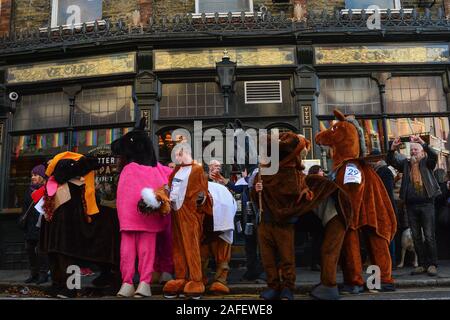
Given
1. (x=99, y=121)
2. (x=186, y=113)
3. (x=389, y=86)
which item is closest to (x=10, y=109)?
(x=99, y=121)

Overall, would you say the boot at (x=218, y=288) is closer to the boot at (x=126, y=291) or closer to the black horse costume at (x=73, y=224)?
the boot at (x=126, y=291)

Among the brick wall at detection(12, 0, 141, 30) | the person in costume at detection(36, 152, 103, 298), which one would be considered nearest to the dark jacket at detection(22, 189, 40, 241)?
the person in costume at detection(36, 152, 103, 298)

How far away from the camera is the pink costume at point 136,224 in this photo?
5.36 m

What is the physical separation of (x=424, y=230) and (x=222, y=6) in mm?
6559

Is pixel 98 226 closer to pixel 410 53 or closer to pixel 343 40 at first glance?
pixel 343 40

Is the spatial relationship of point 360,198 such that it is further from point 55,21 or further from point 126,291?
point 55,21

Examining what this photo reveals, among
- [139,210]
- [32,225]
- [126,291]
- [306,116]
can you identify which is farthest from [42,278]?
[306,116]

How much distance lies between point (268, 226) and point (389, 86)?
235 inches

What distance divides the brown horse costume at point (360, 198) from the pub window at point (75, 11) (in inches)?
286

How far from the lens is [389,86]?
380 inches

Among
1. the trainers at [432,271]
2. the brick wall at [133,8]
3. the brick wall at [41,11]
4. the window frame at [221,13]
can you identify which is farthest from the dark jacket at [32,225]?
the trainers at [432,271]

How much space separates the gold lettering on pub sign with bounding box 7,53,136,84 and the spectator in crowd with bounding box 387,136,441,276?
568 cm

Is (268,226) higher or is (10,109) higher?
(10,109)
